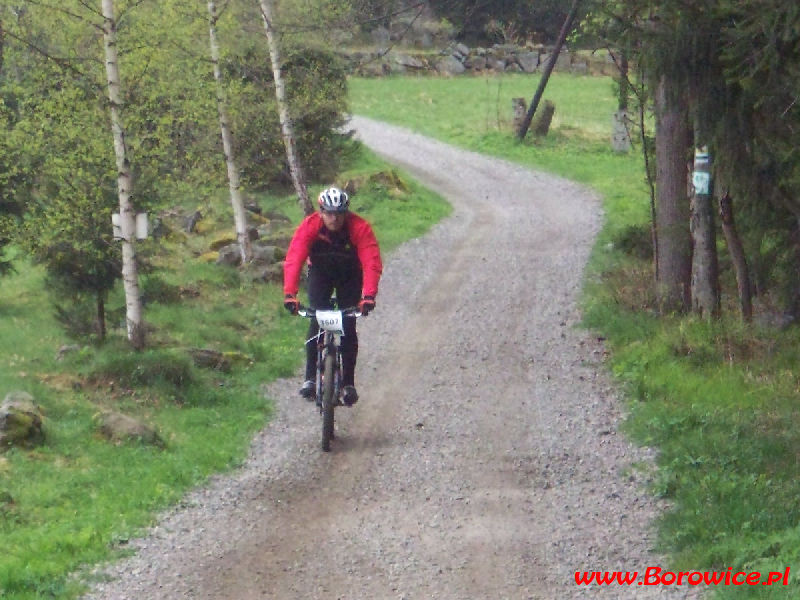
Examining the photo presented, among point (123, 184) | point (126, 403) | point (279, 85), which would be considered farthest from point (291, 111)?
point (126, 403)

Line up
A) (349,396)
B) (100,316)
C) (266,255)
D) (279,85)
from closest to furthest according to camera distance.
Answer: (349,396) < (100,316) < (279,85) < (266,255)

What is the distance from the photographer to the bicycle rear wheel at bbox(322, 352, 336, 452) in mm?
9836

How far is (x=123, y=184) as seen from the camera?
13211mm

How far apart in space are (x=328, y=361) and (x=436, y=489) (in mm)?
1753

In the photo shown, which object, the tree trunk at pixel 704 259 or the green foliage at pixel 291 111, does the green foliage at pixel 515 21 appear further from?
the tree trunk at pixel 704 259

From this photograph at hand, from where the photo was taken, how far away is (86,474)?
30.7 ft

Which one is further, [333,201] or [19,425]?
[19,425]

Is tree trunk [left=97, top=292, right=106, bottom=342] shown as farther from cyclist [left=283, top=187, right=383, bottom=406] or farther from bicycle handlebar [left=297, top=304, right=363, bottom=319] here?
bicycle handlebar [left=297, top=304, right=363, bottom=319]

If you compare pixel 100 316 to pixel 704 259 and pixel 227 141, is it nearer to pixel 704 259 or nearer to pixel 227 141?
pixel 227 141

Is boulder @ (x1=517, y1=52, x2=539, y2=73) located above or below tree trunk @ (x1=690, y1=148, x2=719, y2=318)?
above

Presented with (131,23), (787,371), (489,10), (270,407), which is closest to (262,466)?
(270,407)

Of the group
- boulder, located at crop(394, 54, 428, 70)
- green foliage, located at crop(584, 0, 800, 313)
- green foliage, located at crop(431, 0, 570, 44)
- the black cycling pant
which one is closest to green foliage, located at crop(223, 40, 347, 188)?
green foliage, located at crop(431, 0, 570, 44)

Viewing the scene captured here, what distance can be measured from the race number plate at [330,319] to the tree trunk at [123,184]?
4288mm

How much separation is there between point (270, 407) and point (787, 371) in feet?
17.3
